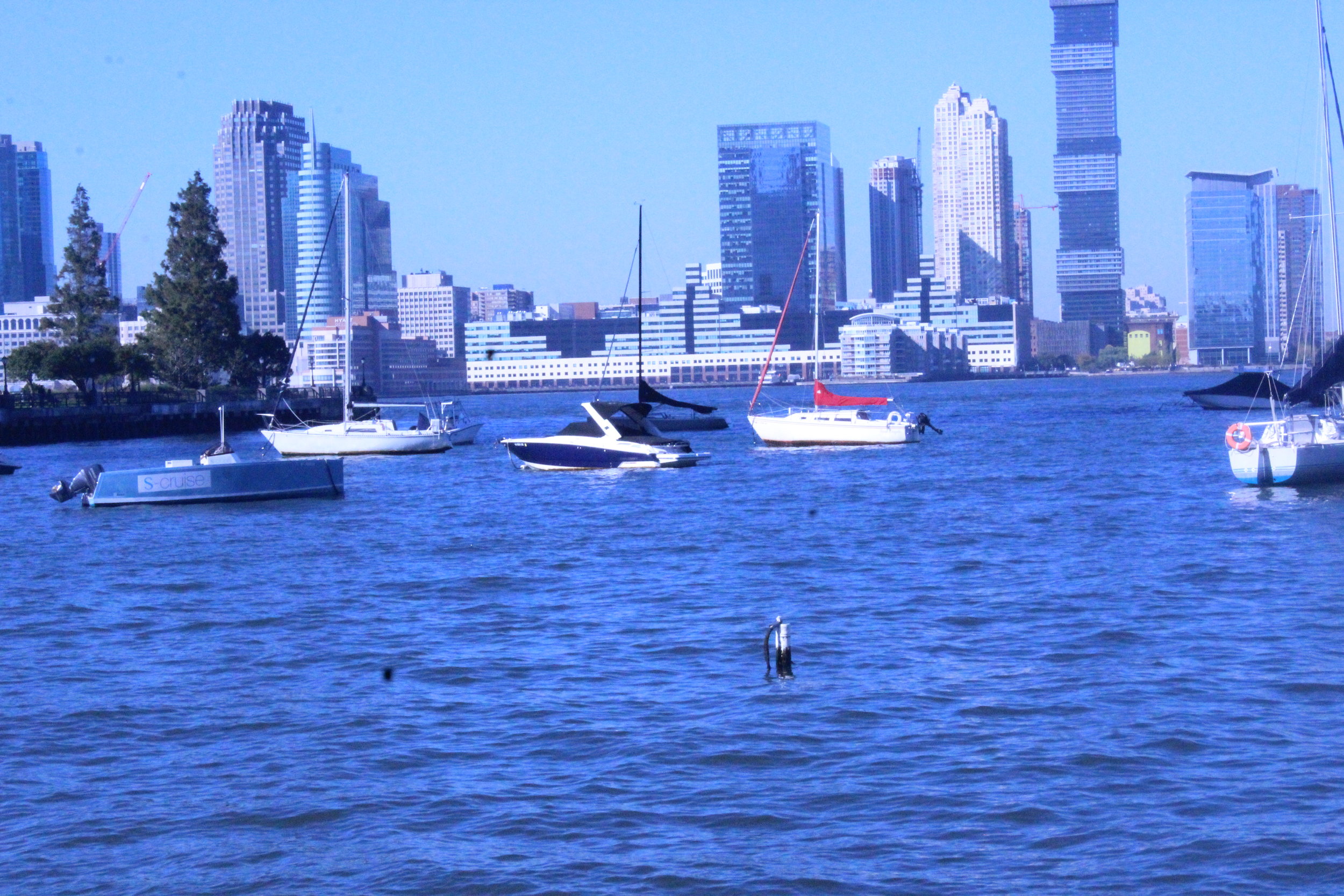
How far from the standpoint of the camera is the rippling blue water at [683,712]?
9977 millimetres

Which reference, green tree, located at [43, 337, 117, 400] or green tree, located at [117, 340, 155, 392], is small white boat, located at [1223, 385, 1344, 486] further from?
green tree, located at [117, 340, 155, 392]

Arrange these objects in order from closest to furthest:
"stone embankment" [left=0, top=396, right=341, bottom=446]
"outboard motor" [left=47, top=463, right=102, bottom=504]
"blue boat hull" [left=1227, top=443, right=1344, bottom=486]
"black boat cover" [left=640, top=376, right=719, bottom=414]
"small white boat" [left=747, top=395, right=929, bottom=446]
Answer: "blue boat hull" [left=1227, top=443, right=1344, bottom=486]
"outboard motor" [left=47, top=463, right=102, bottom=504]
"small white boat" [left=747, top=395, right=929, bottom=446]
"black boat cover" [left=640, top=376, right=719, bottom=414]
"stone embankment" [left=0, top=396, right=341, bottom=446]

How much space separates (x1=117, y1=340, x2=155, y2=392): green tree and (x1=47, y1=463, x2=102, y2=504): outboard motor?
58.2 meters

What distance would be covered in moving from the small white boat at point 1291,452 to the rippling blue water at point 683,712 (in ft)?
12.8

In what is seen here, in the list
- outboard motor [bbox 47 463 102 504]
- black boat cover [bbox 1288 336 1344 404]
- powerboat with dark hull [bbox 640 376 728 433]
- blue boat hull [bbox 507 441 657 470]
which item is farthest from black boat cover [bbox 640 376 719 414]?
outboard motor [bbox 47 463 102 504]

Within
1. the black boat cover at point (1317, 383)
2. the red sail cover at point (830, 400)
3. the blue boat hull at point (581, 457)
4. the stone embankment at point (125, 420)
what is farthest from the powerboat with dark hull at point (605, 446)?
the stone embankment at point (125, 420)

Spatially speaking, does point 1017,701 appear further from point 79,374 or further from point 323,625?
point 79,374

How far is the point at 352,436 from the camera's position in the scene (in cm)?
5738

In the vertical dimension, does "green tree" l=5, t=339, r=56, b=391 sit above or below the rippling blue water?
above

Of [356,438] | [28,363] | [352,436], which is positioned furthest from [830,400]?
[28,363]

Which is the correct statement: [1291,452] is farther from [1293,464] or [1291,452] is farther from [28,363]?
[28,363]

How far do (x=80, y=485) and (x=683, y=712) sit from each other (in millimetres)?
27319

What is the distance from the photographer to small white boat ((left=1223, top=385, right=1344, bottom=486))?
33562mm

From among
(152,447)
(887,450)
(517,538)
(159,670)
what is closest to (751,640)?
(159,670)
